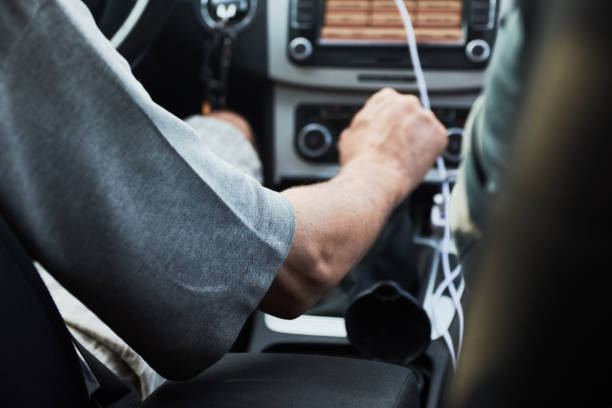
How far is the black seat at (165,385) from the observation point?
14.4 inches

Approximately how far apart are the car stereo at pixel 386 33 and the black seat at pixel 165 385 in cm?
61

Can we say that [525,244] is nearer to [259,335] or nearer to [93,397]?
[93,397]

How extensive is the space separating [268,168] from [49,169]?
2.67 ft

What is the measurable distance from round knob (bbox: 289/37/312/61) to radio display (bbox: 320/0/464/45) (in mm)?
24

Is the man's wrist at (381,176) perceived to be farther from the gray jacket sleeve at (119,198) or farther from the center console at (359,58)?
the center console at (359,58)

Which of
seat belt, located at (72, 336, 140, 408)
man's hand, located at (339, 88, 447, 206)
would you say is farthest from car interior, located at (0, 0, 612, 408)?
man's hand, located at (339, 88, 447, 206)

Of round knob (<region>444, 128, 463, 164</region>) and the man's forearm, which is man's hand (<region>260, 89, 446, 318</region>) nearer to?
the man's forearm

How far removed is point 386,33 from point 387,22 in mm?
16

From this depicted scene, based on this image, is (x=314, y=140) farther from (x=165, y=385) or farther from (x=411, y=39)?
(x=165, y=385)

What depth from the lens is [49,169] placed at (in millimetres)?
343

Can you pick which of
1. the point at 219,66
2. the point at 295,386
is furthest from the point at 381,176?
the point at 219,66

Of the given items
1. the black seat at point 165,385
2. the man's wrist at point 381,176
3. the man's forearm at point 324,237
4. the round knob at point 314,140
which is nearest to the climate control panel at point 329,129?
the round knob at point 314,140

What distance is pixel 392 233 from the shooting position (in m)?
0.99

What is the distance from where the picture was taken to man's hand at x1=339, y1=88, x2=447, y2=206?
713 mm
